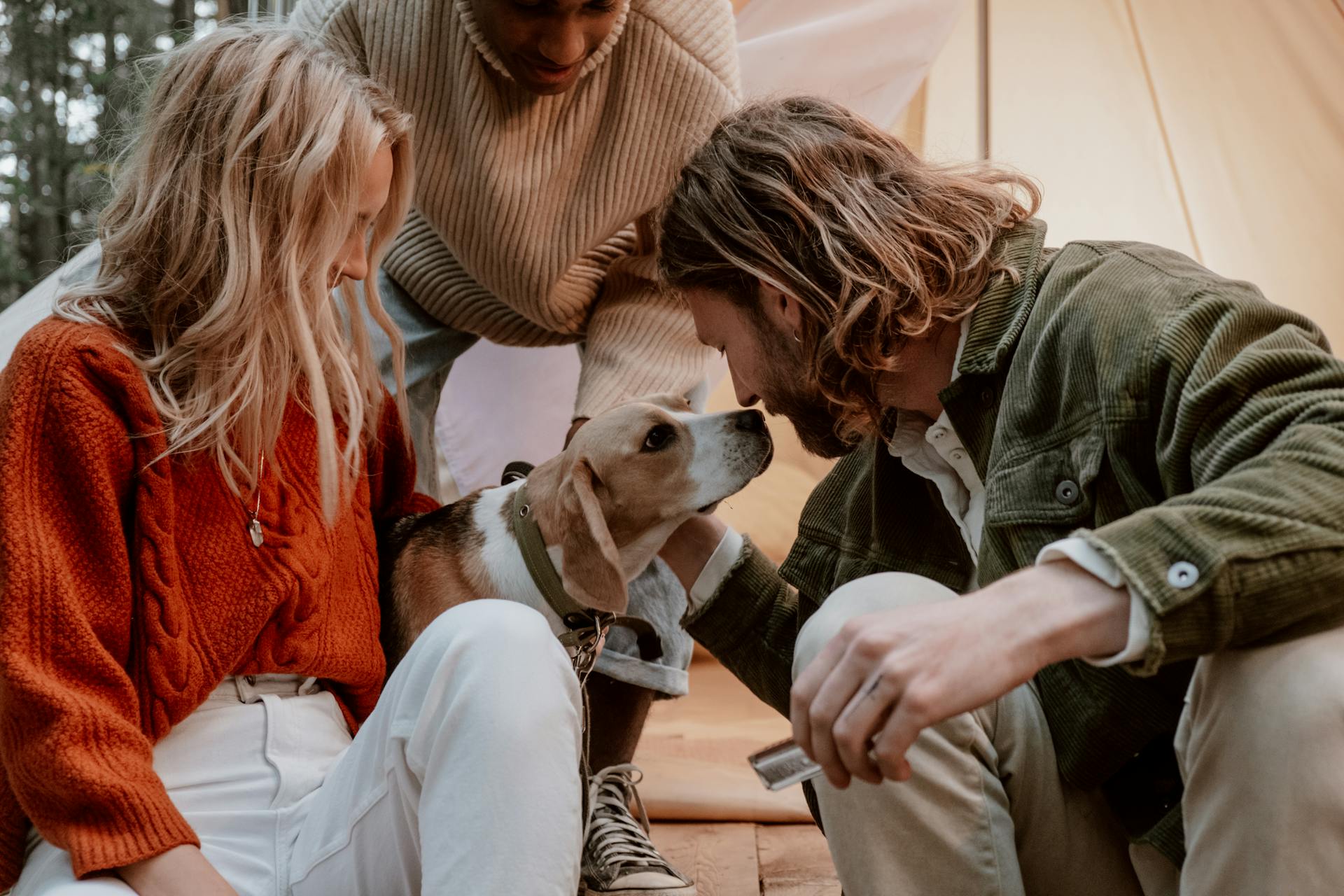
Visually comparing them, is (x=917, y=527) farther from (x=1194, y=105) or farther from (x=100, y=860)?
(x=1194, y=105)

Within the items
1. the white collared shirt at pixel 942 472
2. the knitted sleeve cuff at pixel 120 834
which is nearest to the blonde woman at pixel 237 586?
the knitted sleeve cuff at pixel 120 834

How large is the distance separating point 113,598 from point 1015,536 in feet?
2.79

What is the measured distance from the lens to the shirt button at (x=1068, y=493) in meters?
1.20

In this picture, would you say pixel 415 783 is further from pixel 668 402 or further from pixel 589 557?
pixel 668 402

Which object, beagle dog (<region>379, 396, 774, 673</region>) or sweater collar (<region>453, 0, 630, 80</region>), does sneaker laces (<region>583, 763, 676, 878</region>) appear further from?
sweater collar (<region>453, 0, 630, 80</region>)

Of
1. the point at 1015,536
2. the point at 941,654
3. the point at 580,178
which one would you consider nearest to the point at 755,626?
the point at 1015,536

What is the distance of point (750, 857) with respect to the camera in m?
2.03

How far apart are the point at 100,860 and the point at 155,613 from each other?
235 millimetres

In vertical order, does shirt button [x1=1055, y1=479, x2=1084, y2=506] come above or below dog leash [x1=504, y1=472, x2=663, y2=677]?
above

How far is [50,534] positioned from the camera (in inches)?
46.8

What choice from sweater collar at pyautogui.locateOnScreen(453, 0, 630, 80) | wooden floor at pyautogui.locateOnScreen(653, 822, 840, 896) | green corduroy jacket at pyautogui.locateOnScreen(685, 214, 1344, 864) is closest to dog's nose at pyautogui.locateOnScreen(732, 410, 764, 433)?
green corduroy jacket at pyautogui.locateOnScreen(685, 214, 1344, 864)

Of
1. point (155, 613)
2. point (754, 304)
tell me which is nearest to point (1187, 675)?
point (754, 304)

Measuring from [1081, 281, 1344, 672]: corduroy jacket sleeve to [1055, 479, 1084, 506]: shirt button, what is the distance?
146 mm

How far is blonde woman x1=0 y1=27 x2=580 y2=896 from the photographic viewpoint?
112 cm
